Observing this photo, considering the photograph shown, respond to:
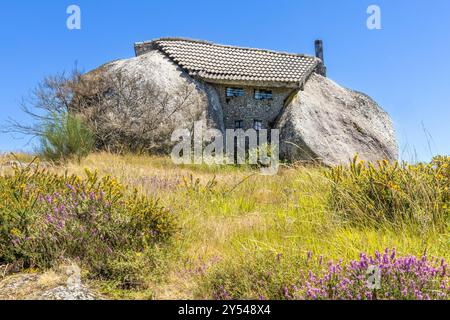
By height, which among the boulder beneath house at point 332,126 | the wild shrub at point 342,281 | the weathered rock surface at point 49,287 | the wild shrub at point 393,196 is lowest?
the weathered rock surface at point 49,287

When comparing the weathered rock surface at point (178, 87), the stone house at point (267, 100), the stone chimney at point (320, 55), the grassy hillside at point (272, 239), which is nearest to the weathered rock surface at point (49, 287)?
the grassy hillside at point (272, 239)

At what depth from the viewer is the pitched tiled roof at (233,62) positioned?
2150 centimetres

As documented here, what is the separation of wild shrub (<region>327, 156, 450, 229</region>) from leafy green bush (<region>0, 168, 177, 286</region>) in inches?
99.9

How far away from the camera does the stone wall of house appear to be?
859 inches

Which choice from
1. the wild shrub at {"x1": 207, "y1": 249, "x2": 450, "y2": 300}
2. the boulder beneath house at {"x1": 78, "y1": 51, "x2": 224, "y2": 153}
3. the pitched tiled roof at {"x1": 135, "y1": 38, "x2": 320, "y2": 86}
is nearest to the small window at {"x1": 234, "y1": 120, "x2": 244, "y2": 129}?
the boulder beneath house at {"x1": 78, "y1": 51, "x2": 224, "y2": 153}

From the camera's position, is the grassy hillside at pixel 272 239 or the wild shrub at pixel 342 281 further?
the grassy hillside at pixel 272 239

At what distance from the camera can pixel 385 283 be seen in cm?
362

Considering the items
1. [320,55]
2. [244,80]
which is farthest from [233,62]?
[320,55]

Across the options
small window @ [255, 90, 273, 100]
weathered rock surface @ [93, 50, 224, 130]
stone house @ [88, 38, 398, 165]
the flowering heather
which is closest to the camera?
the flowering heather

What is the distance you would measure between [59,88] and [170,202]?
525 inches

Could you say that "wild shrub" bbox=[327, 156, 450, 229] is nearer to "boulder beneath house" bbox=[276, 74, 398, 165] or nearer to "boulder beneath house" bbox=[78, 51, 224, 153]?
"boulder beneath house" bbox=[276, 74, 398, 165]

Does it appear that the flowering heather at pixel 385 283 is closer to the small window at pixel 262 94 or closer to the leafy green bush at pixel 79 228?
the leafy green bush at pixel 79 228

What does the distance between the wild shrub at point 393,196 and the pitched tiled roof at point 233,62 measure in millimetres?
14961

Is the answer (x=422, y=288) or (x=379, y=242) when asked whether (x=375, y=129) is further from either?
(x=422, y=288)
